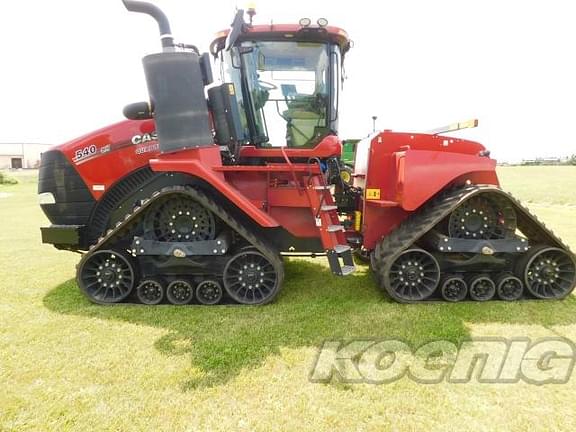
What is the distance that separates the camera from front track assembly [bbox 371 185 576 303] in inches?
178

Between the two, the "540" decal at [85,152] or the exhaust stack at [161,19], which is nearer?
the exhaust stack at [161,19]

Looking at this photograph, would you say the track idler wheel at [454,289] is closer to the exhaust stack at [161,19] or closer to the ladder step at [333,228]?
the ladder step at [333,228]

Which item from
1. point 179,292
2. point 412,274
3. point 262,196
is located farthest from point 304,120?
point 179,292

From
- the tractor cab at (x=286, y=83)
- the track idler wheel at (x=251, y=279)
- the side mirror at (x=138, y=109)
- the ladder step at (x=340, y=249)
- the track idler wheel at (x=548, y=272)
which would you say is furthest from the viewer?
the tractor cab at (x=286, y=83)

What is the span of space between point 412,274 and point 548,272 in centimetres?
166

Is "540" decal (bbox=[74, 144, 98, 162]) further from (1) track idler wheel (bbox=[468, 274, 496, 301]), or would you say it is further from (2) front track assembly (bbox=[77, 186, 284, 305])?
(1) track idler wheel (bbox=[468, 274, 496, 301])

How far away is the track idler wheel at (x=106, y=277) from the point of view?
4641 millimetres

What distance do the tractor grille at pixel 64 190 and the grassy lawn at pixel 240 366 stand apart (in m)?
0.98

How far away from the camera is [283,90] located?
16.3ft

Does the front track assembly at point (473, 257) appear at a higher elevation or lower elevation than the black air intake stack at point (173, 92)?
lower

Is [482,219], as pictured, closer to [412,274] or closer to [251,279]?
[412,274]

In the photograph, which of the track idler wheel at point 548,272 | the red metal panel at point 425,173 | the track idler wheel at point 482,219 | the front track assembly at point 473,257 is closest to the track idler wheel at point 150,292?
the front track assembly at point 473,257

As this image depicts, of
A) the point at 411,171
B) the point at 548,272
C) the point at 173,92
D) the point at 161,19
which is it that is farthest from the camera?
the point at 548,272

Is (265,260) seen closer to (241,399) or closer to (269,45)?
(241,399)
